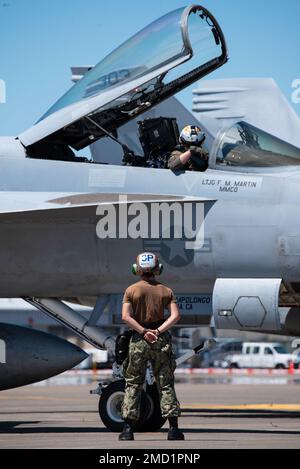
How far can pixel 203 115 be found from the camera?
27219 millimetres

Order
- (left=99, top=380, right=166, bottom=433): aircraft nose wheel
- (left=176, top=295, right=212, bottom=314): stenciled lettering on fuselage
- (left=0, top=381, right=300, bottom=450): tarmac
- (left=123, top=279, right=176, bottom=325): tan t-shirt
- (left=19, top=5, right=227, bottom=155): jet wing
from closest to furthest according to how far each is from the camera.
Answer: (left=0, top=381, right=300, bottom=450): tarmac < (left=123, top=279, right=176, bottom=325): tan t-shirt < (left=99, top=380, right=166, bottom=433): aircraft nose wheel < (left=19, top=5, right=227, bottom=155): jet wing < (left=176, top=295, right=212, bottom=314): stenciled lettering on fuselage

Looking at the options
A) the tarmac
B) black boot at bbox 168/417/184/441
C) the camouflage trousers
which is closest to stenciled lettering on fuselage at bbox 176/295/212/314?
the tarmac

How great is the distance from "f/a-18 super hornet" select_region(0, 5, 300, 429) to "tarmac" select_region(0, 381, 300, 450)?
2.80 ft

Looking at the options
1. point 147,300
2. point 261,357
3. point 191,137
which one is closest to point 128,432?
point 147,300

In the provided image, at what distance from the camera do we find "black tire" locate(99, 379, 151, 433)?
11.9 metres

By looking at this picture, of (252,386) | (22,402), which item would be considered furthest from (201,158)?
(252,386)

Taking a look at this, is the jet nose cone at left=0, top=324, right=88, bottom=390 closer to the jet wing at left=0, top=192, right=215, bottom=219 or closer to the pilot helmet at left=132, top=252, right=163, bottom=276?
the jet wing at left=0, top=192, right=215, bottom=219

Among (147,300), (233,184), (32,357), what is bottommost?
(32,357)

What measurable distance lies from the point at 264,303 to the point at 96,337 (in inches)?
→ 81.4

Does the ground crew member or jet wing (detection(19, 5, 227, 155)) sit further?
jet wing (detection(19, 5, 227, 155))

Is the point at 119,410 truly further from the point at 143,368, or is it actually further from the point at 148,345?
the point at 148,345

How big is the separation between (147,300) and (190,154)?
2109 millimetres

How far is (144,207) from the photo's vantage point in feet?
38.5
